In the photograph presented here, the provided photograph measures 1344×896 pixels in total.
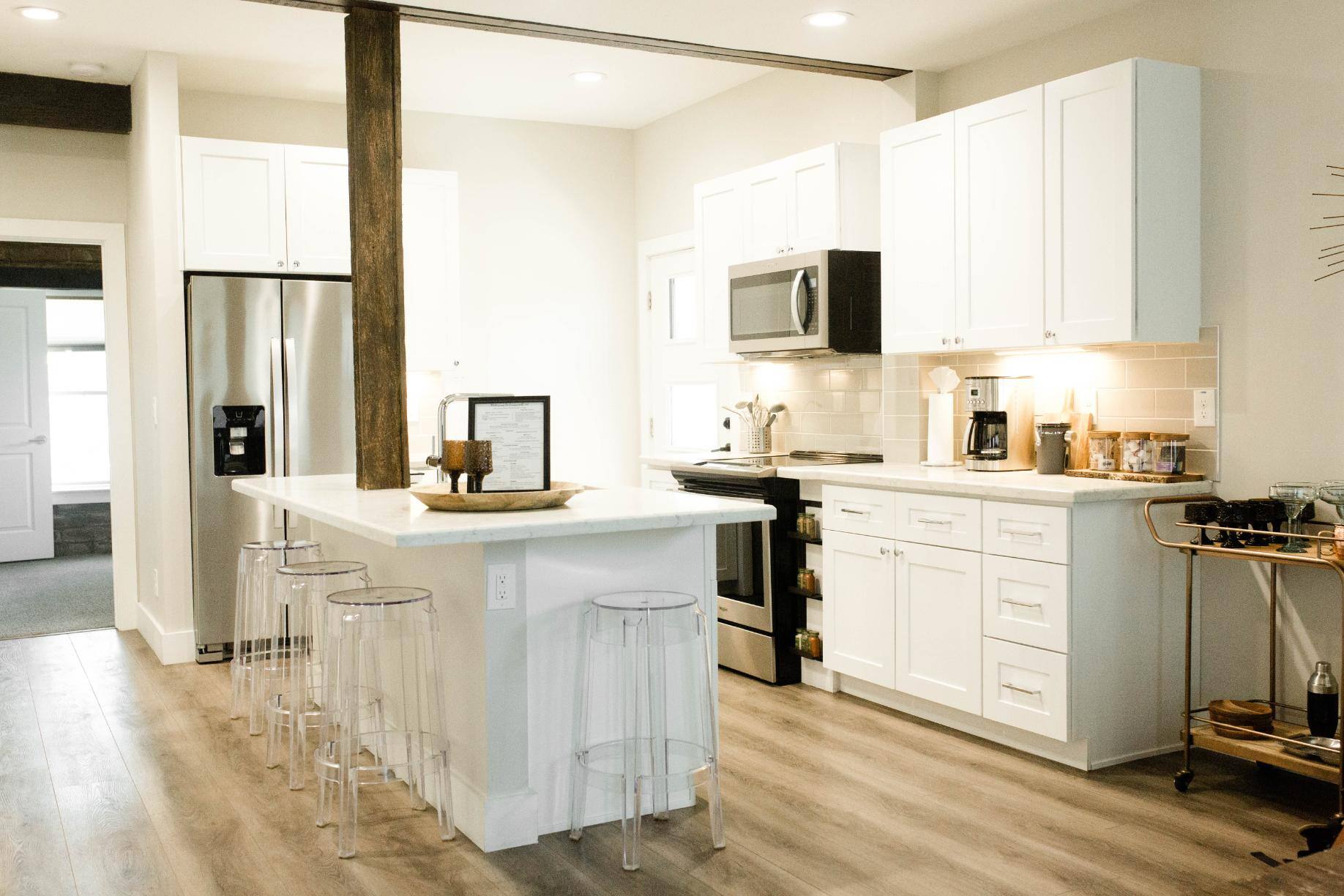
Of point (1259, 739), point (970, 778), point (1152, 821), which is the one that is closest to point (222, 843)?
point (970, 778)

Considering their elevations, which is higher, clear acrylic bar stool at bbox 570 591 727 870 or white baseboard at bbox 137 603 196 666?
clear acrylic bar stool at bbox 570 591 727 870

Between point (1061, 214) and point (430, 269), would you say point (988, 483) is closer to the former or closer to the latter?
point (1061, 214)

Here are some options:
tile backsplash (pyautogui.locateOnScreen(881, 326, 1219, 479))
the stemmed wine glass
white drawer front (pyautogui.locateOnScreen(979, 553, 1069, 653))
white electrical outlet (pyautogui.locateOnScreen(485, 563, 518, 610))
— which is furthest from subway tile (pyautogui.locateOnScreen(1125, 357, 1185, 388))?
white electrical outlet (pyautogui.locateOnScreen(485, 563, 518, 610))

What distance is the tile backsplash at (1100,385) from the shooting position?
3730 mm

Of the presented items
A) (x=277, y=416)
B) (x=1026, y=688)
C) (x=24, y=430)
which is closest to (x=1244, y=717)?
(x=1026, y=688)

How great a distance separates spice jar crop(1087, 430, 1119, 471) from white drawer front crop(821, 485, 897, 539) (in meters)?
0.69

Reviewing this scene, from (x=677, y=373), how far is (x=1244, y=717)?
3687 mm

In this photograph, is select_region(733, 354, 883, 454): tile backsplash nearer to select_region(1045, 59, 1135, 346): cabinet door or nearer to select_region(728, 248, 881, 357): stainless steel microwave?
select_region(728, 248, 881, 357): stainless steel microwave

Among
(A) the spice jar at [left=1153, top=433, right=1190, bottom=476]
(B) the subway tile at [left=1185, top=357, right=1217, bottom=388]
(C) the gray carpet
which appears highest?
(B) the subway tile at [left=1185, top=357, right=1217, bottom=388]

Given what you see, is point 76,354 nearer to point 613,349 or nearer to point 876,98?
point 613,349

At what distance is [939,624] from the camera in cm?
393

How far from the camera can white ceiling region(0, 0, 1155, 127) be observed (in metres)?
3.98

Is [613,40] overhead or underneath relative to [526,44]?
underneath

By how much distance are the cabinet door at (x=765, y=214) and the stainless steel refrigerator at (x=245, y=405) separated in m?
1.91
